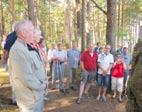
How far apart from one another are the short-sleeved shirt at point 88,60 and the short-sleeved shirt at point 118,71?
905 millimetres

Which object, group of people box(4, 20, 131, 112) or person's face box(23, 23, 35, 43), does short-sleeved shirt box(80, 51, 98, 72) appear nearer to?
group of people box(4, 20, 131, 112)

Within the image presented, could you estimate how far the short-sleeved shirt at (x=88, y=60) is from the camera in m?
14.8

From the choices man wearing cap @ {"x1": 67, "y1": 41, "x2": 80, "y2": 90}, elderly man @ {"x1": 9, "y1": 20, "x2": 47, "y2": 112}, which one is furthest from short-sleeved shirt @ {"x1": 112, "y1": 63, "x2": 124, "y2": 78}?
elderly man @ {"x1": 9, "y1": 20, "x2": 47, "y2": 112}

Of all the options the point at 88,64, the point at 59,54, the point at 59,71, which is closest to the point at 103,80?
the point at 88,64

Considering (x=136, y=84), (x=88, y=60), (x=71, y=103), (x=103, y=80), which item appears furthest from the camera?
(x=103, y=80)

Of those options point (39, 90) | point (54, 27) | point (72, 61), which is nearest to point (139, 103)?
point (39, 90)

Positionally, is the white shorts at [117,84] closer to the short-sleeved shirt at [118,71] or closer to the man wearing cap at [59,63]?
the short-sleeved shirt at [118,71]

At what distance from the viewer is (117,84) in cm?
1571

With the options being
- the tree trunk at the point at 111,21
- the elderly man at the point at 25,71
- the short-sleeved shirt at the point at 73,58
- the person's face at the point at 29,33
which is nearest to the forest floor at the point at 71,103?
the short-sleeved shirt at the point at 73,58

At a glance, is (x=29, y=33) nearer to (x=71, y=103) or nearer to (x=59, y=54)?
(x=71, y=103)

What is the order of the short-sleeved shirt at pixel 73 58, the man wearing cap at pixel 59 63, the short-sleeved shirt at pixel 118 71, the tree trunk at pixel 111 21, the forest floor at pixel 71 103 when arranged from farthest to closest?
the short-sleeved shirt at pixel 73 58 < the tree trunk at pixel 111 21 < the man wearing cap at pixel 59 63 < the short-sleeved shirt at pixel 118 71 < the forest floor at pixel 71 103

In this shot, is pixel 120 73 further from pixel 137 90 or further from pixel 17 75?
pixel 137 90

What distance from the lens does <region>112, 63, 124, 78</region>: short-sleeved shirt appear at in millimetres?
15383

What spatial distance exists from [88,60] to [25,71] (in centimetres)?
957
